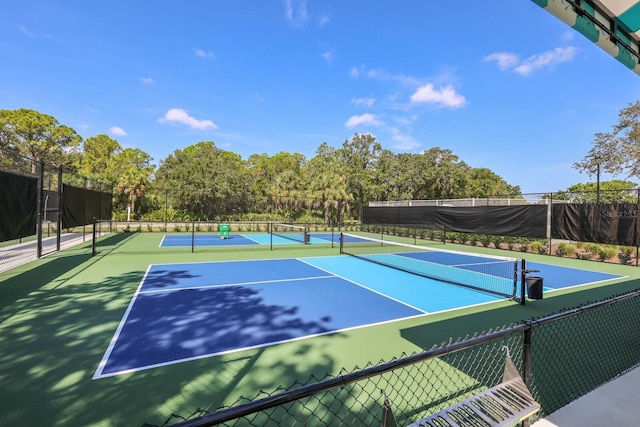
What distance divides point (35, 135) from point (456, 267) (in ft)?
158

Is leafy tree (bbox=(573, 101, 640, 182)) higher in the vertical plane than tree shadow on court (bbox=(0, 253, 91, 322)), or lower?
higher

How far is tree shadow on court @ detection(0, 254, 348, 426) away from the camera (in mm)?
2900

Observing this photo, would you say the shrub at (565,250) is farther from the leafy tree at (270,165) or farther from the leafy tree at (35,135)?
the leafy tree at (270,165)

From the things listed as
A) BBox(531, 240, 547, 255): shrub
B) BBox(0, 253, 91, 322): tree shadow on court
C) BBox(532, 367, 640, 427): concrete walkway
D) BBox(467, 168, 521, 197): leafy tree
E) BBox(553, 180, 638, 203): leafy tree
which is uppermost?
BBox(467, 168, 521, 197): leafy tree

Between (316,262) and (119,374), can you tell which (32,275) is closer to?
(119,374)

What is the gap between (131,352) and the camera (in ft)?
13.0

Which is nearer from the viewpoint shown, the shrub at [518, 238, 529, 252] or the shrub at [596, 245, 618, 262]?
the shrub at [596, 245, 618, 262]

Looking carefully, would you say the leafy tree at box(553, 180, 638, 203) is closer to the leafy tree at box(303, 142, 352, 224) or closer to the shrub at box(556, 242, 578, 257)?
the shrub at box(556, 242, 578, 257)

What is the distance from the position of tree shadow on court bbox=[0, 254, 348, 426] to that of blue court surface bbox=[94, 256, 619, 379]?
0.05m

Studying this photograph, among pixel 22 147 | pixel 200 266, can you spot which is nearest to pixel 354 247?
pixel 200 266

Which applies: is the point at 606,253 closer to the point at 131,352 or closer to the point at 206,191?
the point at 131,352

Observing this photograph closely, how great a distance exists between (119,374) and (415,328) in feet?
13.2

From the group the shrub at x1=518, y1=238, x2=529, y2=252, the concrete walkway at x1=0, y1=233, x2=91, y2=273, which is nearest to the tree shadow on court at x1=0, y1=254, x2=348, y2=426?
the concrete walkway at x1=0, y1=233, x2=91, y2=273

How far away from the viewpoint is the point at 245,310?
568cm
